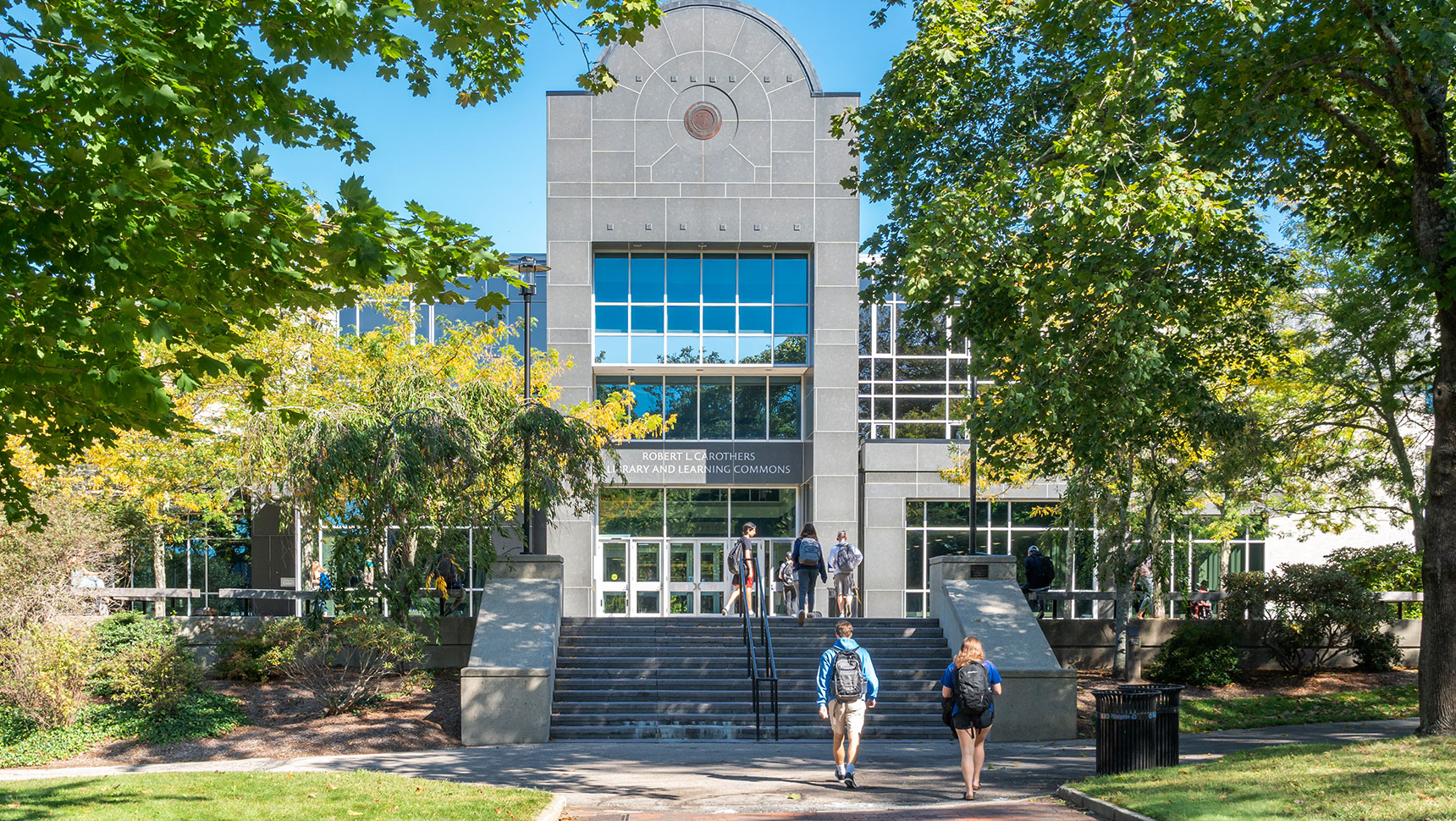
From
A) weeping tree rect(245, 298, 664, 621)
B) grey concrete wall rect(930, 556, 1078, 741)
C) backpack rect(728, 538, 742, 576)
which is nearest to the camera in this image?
grey concrete wall rect(930, 556, 1078, 741)

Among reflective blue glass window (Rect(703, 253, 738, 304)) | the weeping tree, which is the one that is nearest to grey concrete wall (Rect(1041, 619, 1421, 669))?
the weeping tree

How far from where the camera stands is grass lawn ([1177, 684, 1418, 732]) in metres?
15.6

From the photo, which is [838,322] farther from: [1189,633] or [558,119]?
[1189,633]

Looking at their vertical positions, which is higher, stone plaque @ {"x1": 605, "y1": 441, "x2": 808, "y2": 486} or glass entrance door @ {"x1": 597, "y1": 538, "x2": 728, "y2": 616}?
stone plaque @ {"x1": 605, "y1": 441, "x2": 808, "y2": 486}

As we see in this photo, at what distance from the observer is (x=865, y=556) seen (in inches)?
1185

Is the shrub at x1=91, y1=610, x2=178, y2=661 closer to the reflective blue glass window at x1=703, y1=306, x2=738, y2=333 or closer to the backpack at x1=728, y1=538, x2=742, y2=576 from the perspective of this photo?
the backpack at x1=728, y1=538, x2=742, y2=576

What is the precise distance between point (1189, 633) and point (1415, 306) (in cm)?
619

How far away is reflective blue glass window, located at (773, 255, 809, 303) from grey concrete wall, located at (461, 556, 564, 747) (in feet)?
48.3

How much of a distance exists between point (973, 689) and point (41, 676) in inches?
444

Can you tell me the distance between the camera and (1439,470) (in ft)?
36.9

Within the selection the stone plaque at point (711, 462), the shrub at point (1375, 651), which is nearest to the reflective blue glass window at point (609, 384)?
the stone plaque at point (711, 462)

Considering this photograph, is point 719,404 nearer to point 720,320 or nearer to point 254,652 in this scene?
point 720,320

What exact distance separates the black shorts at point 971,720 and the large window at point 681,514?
18.6m

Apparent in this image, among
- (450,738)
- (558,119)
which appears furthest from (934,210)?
(558,119)
